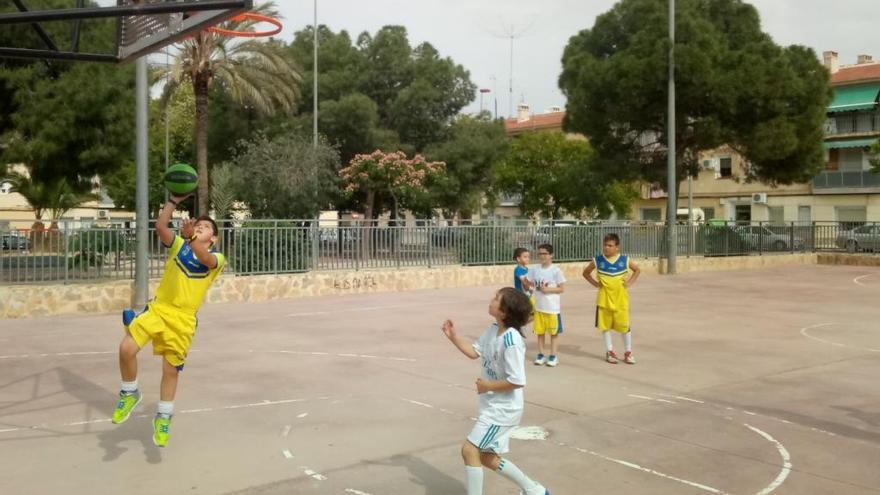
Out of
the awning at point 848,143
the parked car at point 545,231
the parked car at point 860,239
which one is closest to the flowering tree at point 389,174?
the parked car at point 545,231

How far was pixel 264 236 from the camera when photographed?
18266 mm

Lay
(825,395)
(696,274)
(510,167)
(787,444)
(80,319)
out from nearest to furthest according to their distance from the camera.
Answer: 1. (787,444)
2. (825,395)
3. (80,319)
4. (696,274)
5. (510,167)

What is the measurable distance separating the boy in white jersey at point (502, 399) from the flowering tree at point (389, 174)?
2770 cm

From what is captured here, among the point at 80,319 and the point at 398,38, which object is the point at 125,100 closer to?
the point at 80,319

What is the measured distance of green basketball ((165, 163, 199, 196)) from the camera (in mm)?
6281

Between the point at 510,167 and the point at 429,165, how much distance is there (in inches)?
529

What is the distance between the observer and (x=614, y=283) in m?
10.2

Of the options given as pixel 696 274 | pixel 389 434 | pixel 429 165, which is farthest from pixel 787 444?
pixel 429 165

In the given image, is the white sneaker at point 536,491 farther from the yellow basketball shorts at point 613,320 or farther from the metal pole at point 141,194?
the metal pole at point 141,194

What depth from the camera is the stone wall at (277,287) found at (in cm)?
1516

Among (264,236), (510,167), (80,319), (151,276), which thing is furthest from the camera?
(510,167)

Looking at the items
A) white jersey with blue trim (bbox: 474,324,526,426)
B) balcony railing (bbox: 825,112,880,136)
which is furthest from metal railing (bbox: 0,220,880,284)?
balcony railing (bbox: 825,112,880,136)

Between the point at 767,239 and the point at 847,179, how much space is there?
22903mm

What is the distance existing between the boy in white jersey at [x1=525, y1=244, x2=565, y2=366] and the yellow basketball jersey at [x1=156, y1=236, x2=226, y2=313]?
15.3 ft
